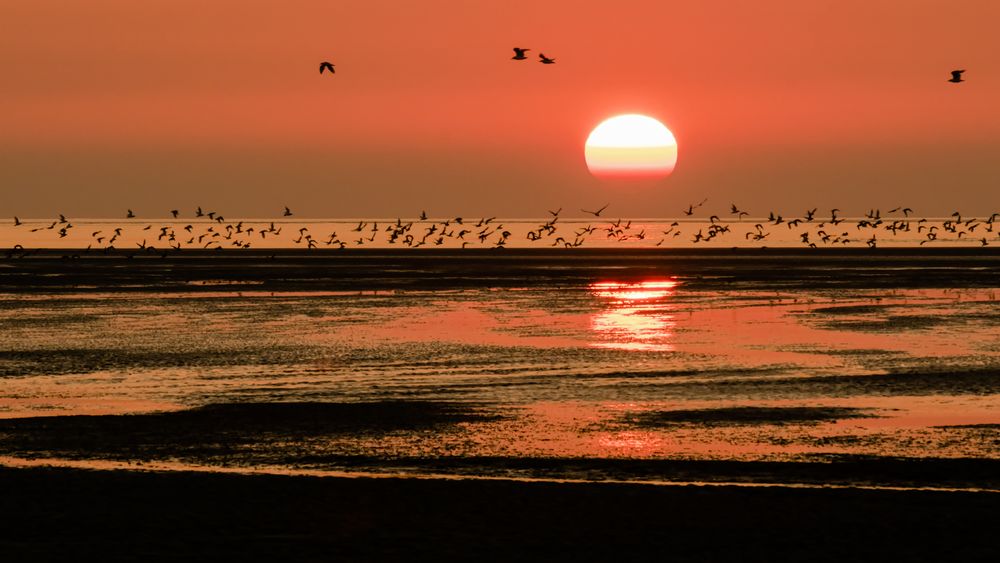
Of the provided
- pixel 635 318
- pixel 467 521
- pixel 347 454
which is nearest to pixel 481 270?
pixel 635 318

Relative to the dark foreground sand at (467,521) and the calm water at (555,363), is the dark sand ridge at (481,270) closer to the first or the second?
the calm water at (555,363)

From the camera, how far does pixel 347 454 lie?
20.2m

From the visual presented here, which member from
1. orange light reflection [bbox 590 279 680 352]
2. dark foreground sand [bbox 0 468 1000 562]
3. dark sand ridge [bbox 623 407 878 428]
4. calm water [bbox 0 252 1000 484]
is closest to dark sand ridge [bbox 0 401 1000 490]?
dark sand ridge [bbox 623 407 878 428]

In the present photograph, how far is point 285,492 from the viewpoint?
17109 mm

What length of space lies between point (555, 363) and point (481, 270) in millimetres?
57579

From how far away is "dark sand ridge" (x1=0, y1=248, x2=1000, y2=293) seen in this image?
71.1 metres

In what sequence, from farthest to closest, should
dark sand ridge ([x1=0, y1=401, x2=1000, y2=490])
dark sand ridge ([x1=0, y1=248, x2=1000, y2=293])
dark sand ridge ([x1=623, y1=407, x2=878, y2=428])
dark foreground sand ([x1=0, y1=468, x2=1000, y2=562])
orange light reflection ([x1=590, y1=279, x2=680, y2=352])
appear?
dark sand ridge ([x1=0, y1=248, x2=1000, y2=293]) → orange light reflection ([x1=590, y1=279, x2=680, y2=352]) → dark sand ridge ([x1=623, y1=407, x2=878, y2=428]) → dark sand ridge ([x1=0, y1=401, x2=1000, y2=490]) → dark foreground sand ([x1=0, y1=468, x2=1000, y2=562])

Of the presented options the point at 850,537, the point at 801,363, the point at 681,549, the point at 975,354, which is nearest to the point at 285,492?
the point at 681,549

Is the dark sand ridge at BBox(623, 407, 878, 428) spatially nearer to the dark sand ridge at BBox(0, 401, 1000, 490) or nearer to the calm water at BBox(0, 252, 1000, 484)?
the calm water at BBox(0, 252, 1000, 484)

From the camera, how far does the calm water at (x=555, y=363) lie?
2158cm

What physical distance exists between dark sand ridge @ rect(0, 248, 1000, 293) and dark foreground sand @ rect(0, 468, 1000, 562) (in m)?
49.5

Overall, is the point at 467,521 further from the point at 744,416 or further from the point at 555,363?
the point at 555,363

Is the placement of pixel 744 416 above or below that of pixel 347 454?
above

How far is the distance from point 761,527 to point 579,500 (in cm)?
234
